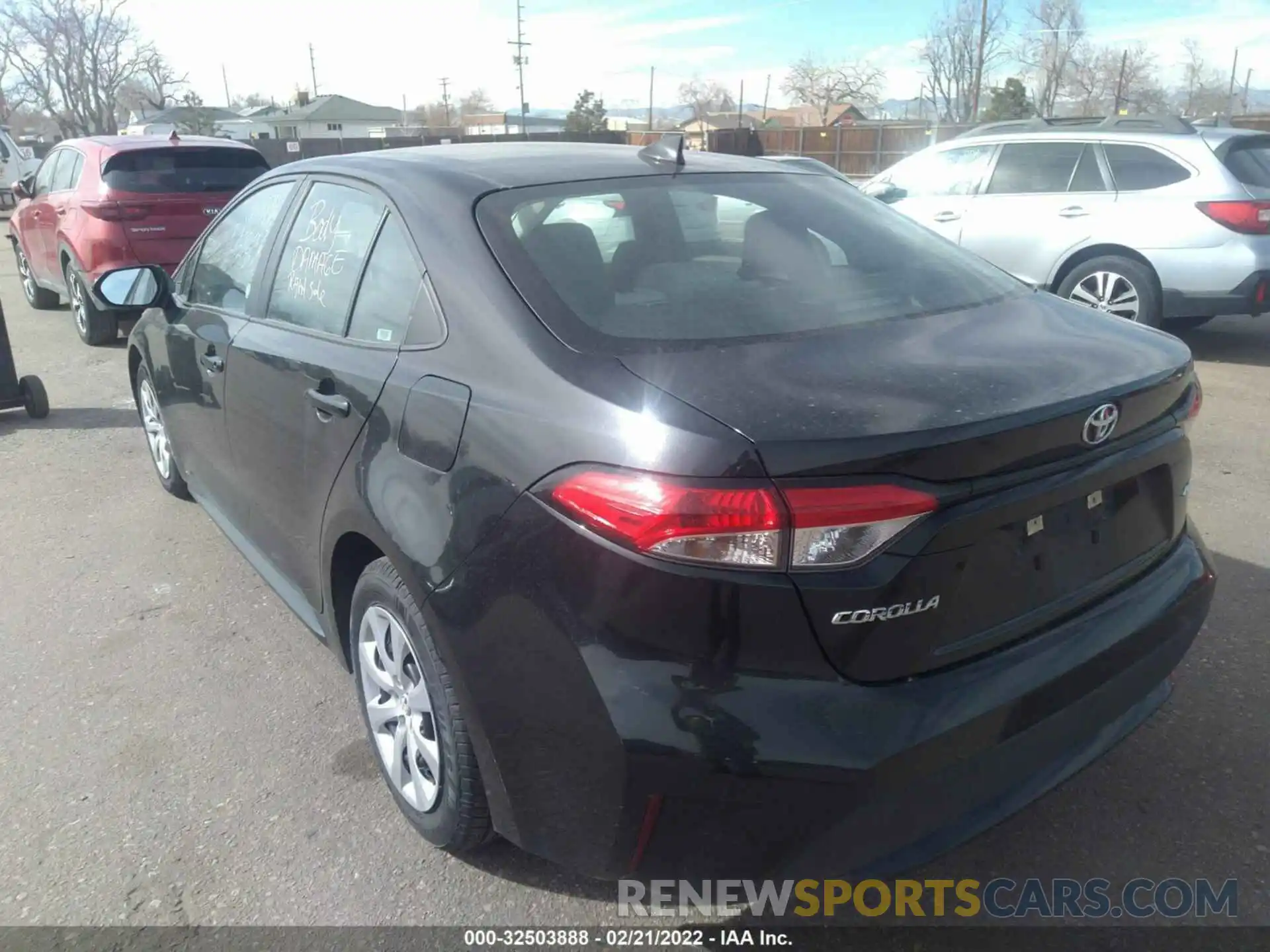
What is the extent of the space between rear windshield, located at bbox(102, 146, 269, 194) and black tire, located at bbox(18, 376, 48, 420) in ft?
8.07

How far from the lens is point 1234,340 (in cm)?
818

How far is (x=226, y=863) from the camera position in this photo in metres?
2.55

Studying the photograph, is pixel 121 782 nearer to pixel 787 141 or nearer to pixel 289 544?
pixel 289 544

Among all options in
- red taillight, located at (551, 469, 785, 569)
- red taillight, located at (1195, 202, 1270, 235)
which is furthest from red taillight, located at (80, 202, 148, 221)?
red taillight, located at (1195, 202, 1270, 235)

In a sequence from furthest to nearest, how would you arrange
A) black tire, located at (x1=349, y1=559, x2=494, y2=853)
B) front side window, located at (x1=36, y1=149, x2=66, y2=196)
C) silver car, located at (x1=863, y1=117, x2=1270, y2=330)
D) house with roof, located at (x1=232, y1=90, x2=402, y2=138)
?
house with roof, located at (x1=232, y1=90, x2=402, y2=138) → front side window, located at (x1=36, y1=149, x2=66, y2=196) → silver car, located at (x1=863, y1=117, x2=1270, y2=330) → black tire, located at (x1=349, y1=559, x2=494, y2=853)

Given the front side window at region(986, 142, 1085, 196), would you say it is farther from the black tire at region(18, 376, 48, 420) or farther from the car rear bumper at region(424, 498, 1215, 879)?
the black tire at region(18, 376, 48, 420)

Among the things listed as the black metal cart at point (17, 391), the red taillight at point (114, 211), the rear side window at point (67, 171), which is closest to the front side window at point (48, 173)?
the rear side window at point (67, 171)

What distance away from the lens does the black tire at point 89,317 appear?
878cm

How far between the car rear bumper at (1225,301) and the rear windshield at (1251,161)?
742mm

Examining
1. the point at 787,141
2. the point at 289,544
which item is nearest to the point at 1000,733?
the point at 289,544

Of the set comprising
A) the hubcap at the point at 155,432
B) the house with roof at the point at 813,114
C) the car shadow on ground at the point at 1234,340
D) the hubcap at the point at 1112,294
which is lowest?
the car shadow on ground at the point at 1234,340

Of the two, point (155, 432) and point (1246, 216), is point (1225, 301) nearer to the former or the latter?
point (1246, 216)

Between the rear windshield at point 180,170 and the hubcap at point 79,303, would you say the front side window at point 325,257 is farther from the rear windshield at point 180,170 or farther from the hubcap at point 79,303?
the hubcap at point 79,303

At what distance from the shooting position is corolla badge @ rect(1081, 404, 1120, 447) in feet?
6.61
